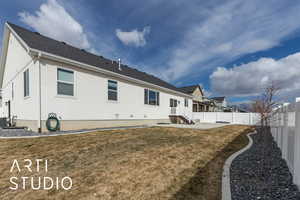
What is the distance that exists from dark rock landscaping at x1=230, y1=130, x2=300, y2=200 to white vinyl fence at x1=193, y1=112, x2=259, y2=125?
17000 millimetres

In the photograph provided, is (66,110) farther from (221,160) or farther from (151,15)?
(151,15)

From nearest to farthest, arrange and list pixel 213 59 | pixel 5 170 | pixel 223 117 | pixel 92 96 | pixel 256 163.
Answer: pixel 5 170 < pixel 256 163 < pixel 92 96 < pixel 213 59 < pixel 223 117

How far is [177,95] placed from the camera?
59.4 feet

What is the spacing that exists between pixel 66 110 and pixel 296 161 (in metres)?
9.16

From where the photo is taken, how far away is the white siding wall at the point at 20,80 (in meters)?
7.53

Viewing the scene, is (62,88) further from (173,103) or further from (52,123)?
(173,103)

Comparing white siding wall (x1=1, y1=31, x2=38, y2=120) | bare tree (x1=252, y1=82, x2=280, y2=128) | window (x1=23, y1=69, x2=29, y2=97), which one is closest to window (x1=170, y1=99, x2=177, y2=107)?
bare tree (x1=252, y1=82, x2=280, y2=128)

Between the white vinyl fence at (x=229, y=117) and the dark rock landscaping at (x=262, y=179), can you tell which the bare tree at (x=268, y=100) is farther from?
the white vinyl fence at (x=229, y=117)

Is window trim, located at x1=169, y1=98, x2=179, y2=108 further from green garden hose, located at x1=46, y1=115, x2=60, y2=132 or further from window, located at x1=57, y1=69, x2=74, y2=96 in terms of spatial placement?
green garden hose, located at x1=46, y1=115, x2=60, y2=132

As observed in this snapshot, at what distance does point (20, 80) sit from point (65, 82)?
4.12 m

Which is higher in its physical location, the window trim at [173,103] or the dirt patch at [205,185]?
the window trim at [173,103]

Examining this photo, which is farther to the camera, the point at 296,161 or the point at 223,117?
the point at 223,117

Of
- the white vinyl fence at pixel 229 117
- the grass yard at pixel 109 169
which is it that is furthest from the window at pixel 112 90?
the white vinyl fence at pixel 229 117

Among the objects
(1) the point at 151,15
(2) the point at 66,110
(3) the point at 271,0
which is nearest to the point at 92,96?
(2) the point at 66,110
